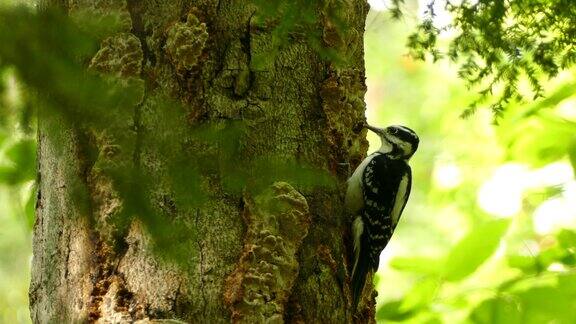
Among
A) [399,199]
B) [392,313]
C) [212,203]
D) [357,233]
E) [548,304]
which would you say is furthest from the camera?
[399,199]

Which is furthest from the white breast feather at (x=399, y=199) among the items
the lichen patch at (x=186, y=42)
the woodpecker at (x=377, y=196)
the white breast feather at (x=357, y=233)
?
the lichen patch at (x=186, y=42)

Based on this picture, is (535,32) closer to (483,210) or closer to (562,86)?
(562,86)

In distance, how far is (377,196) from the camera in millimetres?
4398

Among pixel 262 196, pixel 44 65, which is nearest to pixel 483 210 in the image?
pixel 262 196

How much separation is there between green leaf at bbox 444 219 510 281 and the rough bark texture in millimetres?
748

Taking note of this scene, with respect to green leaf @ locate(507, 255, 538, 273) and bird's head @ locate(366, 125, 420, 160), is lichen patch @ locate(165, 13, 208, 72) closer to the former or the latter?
green leaf @ locate(507, 255, 538, 273)

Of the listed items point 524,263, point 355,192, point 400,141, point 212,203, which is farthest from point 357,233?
point 400,141

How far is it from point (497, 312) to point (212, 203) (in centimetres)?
166

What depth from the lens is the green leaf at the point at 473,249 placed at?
12.0ft

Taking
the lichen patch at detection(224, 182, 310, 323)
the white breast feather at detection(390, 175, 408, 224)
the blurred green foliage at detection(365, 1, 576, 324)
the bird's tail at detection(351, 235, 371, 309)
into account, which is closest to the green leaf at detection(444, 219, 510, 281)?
the blurred green foliage at detection(365, 1, 576, 324)

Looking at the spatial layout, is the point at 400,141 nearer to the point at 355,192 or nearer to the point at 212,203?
the point at 355,192

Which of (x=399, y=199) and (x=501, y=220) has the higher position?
(x=399, y=199)

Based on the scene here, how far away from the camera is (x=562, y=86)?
12.6 feet

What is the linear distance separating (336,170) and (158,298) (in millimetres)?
986
